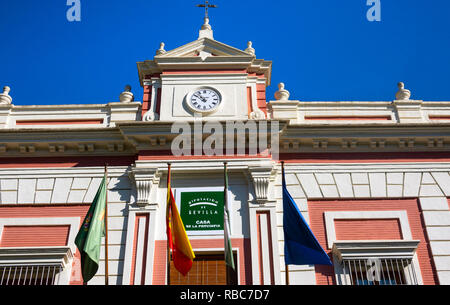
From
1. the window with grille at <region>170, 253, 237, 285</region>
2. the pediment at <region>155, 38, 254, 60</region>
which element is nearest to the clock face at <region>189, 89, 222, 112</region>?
the pediment at <region>155, 38, 254, 60</region>

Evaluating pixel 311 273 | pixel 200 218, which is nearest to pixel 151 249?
pixel 200 218

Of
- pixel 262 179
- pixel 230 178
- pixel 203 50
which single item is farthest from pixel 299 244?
pixel 203 50

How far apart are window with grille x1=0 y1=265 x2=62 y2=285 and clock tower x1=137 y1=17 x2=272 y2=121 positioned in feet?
15.3

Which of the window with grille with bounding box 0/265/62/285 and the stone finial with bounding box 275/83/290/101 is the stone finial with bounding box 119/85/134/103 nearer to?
the stone finial with bounding box 275/83/290/101

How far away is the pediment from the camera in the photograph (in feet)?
50.8

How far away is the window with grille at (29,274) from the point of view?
11.8 meters

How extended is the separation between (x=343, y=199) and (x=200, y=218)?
11.9 ft

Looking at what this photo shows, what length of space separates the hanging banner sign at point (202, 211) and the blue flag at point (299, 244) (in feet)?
6.58

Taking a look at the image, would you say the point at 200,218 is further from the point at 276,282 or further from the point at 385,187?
the point at 385,187

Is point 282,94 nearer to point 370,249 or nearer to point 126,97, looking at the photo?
point 126,97

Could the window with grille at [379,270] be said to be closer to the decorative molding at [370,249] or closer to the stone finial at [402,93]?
the decorative molding at [370,249]

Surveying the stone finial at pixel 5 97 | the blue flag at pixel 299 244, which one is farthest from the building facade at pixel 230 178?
the blue flag at pixel 299 244

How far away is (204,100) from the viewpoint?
14.5 m

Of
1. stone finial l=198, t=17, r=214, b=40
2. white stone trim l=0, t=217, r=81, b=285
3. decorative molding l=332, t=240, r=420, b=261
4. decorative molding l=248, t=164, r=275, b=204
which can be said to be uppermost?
stone finial l=198, t=17, r=214, b=40
